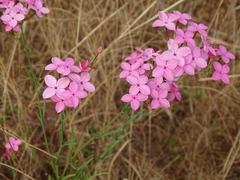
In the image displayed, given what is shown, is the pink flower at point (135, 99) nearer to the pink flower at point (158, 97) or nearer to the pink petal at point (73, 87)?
the pink flower at point (158, 97)

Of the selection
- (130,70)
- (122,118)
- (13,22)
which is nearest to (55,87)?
(130,70)

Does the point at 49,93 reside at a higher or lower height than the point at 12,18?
lower

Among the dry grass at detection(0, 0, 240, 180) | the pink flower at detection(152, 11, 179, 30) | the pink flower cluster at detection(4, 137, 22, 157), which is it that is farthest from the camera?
the dry grass at detection(0, 0, 240, 180)

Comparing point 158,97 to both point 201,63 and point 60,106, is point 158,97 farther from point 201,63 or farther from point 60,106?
point 60,106

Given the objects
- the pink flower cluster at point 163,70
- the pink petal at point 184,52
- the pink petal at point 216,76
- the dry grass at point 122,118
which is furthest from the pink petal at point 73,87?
the dry grass at point 122,118

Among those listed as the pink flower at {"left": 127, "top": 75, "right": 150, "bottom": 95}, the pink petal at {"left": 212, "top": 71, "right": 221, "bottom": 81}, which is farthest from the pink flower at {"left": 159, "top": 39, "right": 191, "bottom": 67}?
the pink petal at {"left": 212, "top": 71, "right": 221, "bottom": 81}

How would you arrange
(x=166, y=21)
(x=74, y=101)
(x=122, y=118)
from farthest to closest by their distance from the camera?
(x=122, y=118)
(x=166, y=21)
(x=74, y=101)

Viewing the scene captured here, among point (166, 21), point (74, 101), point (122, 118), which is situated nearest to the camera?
point (74, 101)

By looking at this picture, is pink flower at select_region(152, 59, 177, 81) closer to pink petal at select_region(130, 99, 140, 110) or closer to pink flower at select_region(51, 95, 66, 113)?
pink petal at select_region(130, 99, 140, 110)

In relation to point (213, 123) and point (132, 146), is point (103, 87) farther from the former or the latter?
point (213, 123)
